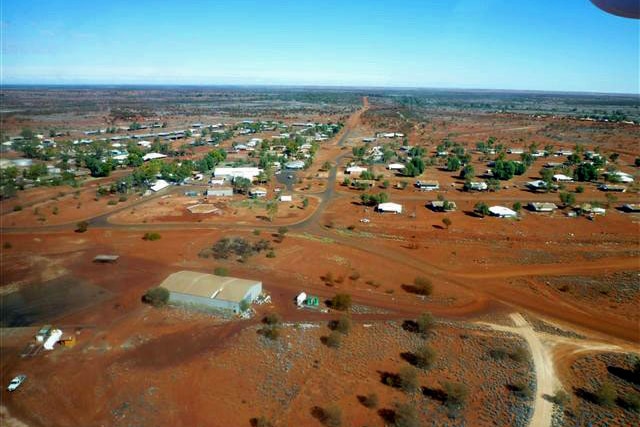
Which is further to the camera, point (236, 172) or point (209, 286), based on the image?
point (236, 172)

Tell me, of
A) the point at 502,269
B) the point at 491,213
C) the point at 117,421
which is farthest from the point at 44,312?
the point at 491,213

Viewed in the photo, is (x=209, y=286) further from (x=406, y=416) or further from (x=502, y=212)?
(x=502, y=212)

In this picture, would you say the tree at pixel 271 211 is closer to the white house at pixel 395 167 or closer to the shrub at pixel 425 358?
the shrub at pixel 425 358

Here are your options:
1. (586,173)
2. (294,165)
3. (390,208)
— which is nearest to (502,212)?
(390,208)

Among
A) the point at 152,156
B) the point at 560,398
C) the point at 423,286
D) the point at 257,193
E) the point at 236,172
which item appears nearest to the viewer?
the point at 560,398

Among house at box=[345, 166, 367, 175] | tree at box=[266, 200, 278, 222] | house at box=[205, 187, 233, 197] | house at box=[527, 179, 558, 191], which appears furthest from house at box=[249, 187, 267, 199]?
house at box=[527, 179, 558, 191]
